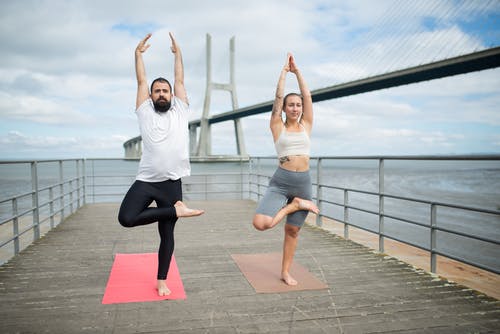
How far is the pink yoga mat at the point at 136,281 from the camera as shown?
2564 millimetres

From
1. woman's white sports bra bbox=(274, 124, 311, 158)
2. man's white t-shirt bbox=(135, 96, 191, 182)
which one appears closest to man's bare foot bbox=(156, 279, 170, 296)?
man's white t-shirt bbox=(135, 96, 191, 182)

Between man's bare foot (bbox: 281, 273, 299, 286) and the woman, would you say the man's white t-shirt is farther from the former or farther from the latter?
man's bare foot (bbox: 281, 273, 299, 286)

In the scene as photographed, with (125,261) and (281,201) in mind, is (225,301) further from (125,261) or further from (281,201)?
(125,261)

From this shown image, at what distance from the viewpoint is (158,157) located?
7.88 ft

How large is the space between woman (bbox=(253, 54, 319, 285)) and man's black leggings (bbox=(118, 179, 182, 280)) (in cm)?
53

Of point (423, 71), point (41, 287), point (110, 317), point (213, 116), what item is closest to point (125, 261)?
point (41, 287)

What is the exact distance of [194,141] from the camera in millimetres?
30578

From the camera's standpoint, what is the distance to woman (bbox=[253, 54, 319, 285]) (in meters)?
2.60

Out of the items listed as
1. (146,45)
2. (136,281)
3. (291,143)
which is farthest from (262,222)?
(146,45)

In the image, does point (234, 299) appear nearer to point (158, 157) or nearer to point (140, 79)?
point (158, 157)

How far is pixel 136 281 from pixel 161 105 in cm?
130

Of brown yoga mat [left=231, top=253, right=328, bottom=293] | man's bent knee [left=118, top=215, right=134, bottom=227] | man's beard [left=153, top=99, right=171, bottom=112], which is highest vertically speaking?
man's beard [left=153, top=99, right=171, bottom=112]

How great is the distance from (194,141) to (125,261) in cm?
2734

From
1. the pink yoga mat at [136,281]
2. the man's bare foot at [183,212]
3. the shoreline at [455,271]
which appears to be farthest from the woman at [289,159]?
the shoreline at [455,271]
